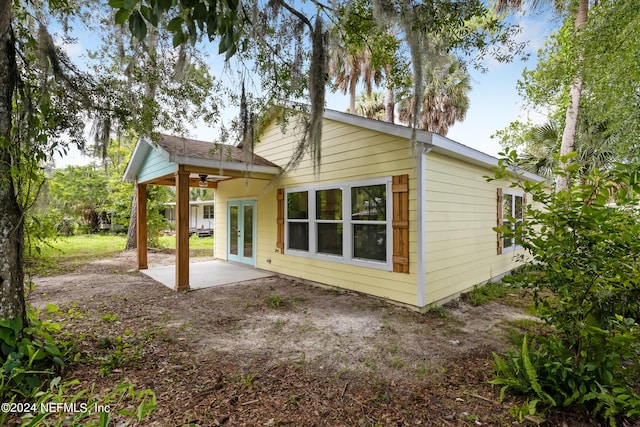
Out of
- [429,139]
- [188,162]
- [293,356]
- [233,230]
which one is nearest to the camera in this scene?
[293,356]

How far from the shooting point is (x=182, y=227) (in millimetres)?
5281

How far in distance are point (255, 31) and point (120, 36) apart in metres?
1.38

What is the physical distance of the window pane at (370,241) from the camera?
478 centimetres

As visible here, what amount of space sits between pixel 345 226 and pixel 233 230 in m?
4.28

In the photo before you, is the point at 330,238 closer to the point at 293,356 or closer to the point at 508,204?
the point at 293,356

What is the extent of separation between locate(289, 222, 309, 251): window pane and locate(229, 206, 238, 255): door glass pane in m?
2.42

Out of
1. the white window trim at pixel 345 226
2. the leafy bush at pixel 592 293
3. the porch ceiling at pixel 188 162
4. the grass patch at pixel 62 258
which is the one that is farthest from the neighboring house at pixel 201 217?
the leafy bush at pixel 592 293

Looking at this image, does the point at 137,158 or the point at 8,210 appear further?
the point at 137,158

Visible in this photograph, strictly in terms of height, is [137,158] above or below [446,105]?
below

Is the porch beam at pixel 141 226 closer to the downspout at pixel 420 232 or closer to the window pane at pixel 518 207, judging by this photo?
the downspout at pixel 420 232

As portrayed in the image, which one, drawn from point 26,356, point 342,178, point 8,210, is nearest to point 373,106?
point 342,178

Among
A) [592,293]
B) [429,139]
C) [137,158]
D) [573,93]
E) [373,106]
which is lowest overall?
[592,293]

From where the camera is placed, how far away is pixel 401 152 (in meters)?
4.52

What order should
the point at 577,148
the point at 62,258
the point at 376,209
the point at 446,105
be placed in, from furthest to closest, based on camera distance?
the point at 446,105 → the point at 577,148 → the point at 62,258 → the point at 376,209
